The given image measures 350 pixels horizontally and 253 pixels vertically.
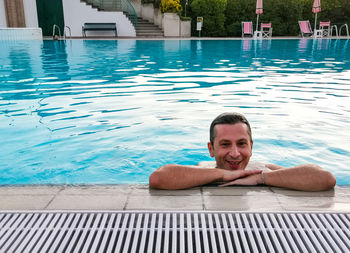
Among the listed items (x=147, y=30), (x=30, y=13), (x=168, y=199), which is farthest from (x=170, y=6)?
(x=168, y=199)

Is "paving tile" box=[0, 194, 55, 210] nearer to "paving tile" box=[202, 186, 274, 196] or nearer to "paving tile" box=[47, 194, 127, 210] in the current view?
"paving tile" box=[47, 194, 127, 210]

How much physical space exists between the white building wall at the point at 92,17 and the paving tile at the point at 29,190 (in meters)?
23.4

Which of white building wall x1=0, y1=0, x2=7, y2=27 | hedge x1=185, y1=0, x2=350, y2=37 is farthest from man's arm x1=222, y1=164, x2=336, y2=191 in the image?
white building wall x1=0, y1=0, x2=7, y2=27

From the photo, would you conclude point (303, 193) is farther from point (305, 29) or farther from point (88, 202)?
point (305, 29)

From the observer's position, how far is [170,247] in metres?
1.70

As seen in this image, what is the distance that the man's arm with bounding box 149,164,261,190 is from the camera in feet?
7.68

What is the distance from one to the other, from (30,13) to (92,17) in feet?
15.5

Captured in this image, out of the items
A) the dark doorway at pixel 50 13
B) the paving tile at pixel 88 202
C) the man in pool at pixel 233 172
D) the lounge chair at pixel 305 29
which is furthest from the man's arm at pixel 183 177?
the dark doorway at pixel 50 13

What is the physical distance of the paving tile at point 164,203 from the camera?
208 cm

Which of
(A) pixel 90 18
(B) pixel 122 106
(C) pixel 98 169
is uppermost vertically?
(A) pixel 90 18

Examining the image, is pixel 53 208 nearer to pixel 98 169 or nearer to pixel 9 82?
pixel 98 169

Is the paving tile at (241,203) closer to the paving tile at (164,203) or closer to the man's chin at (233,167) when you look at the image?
the paving tile at (164,203)

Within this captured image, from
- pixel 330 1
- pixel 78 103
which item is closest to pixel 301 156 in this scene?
pixel 78 103

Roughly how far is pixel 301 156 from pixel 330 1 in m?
27.9
